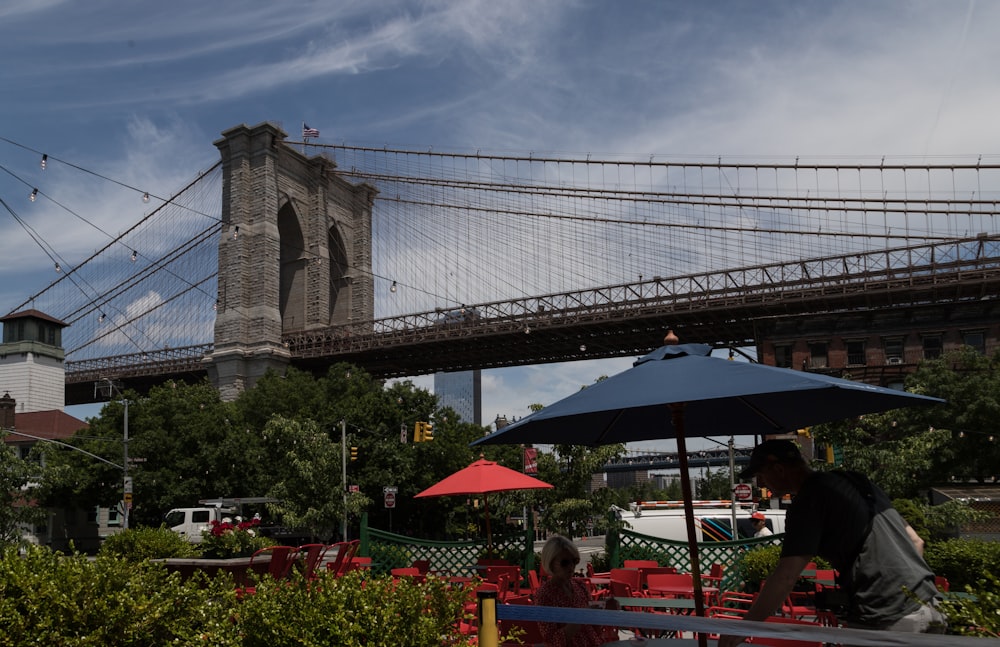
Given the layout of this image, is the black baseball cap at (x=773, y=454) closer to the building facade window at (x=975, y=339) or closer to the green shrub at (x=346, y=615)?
the green shrub at (x=346, y=615)

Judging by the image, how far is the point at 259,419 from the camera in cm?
4725

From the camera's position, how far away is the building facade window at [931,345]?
46.7 meters

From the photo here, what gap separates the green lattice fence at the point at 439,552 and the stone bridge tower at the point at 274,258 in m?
37.3

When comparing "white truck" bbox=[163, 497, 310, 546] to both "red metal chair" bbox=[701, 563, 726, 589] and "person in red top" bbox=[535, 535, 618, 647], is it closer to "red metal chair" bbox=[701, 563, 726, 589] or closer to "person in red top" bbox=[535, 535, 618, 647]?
"red metal chair" bbox=[701, 563, 726, 589]

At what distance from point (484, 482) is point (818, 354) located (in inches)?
1586

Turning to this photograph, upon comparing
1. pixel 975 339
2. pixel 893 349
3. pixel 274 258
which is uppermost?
pixel 274 258

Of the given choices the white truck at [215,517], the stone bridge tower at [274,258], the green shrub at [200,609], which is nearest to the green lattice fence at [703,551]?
the green shrub at [200,609]

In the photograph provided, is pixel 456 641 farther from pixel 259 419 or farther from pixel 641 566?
pixel 259 419

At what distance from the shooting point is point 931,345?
46969 mm

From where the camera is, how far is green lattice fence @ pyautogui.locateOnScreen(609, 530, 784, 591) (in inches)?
512

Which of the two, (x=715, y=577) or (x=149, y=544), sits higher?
(x=149, y=544)

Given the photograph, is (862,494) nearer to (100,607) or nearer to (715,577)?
(100,607)

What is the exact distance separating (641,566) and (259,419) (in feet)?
125

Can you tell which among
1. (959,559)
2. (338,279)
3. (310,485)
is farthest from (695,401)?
(338,279)
